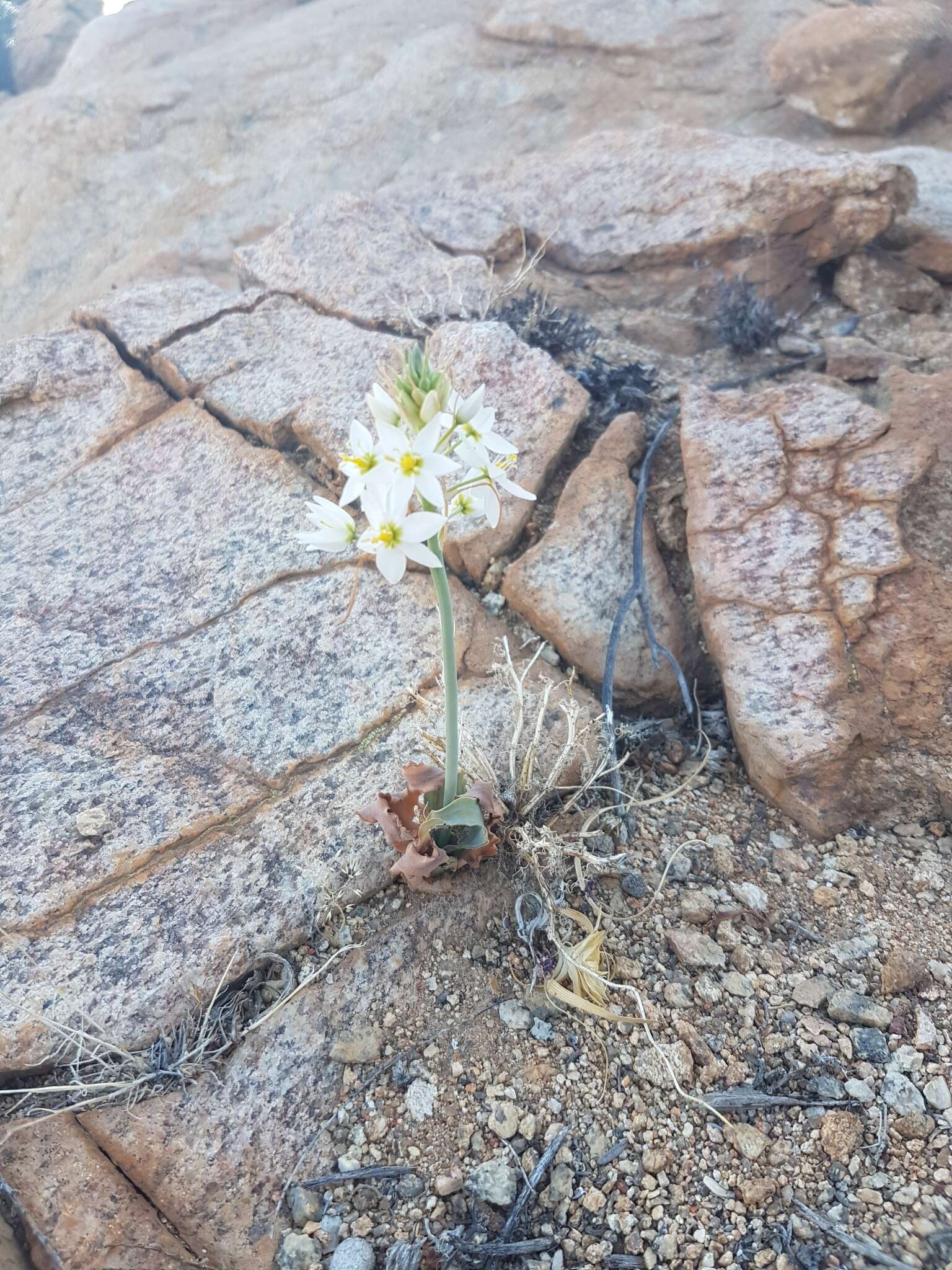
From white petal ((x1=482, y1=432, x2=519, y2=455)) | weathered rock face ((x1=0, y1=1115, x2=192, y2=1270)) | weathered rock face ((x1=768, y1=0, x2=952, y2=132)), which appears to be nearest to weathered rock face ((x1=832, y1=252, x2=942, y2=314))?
weathered rock face ((x1=768, y1=0, x2=952, y2=132))

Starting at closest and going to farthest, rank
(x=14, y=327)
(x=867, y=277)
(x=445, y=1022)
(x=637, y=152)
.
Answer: (x=445, y=1022)
(x=867, y=277)
(x=637, y=152)
(x=14, y=327)

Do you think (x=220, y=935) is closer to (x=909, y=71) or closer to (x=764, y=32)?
(x=909, y=71)

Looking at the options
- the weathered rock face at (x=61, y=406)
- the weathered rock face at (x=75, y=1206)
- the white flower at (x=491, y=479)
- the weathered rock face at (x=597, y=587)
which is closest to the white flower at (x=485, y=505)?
the white flower at (x=491, y=479)

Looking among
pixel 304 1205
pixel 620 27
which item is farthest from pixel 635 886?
pixel 620 27

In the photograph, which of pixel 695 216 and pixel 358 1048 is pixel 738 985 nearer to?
pixel 358 1048

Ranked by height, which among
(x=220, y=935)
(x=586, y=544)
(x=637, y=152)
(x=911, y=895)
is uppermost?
(x=637, y=152)

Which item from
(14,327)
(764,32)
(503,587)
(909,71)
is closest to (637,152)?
(909,71)

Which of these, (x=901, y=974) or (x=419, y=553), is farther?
(x=901, y=974)
